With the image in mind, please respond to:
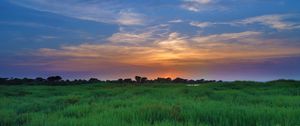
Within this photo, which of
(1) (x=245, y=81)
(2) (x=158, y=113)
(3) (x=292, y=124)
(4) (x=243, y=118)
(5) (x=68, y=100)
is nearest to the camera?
(3) (x=292, y=124)

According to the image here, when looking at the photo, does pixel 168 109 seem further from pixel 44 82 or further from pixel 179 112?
pixel 44 82

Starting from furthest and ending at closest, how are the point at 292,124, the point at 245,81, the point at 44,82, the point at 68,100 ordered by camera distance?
1. the point at 44,82
2. the point at 245,81
3. the point at 68,100
4. the point at 292,124

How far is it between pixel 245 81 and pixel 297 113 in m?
30.4

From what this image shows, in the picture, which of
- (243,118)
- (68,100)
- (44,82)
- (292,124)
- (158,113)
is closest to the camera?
(292,124)

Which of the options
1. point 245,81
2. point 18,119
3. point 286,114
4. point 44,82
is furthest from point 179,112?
point 44,82

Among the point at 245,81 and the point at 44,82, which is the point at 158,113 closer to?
the point at 245,81

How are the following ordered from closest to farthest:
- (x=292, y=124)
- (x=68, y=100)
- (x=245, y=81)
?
(x=292, y=124) → (x=68, y=100) → (x=245, y=81)

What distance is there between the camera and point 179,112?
708 centimetres

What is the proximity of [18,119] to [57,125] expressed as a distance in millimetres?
1848

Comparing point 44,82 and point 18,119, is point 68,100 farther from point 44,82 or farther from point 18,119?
point 44,82

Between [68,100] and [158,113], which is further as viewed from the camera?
[68,100]

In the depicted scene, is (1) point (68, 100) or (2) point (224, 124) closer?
(2) point (224, 124)

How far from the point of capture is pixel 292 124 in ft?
18.7

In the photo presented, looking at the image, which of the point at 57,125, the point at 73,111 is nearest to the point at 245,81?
the point at 73,111
